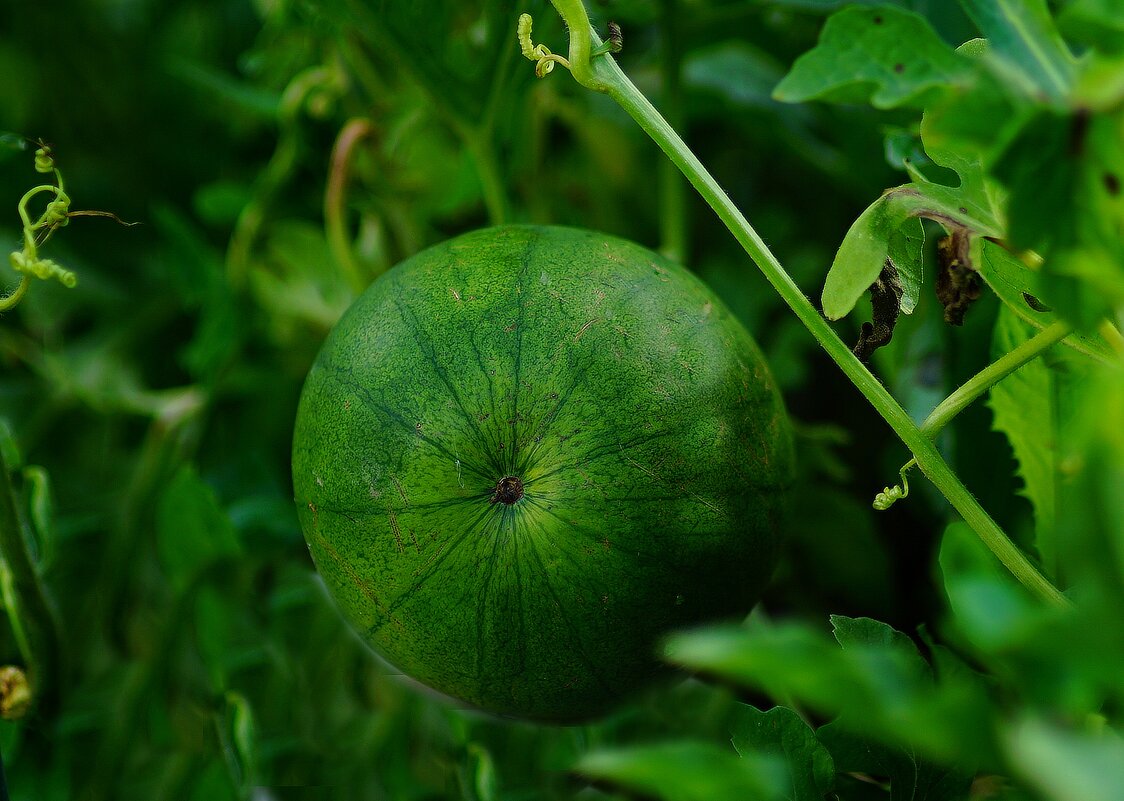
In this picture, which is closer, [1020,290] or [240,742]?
[1020,290]

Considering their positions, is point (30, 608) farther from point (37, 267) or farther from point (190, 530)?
point (37, 267)

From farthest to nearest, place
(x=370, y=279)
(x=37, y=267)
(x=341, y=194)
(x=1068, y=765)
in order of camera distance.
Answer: (x=370, y=279)
(x=341, y=194)
(x=37, y=267)
(x=1068, y=765)

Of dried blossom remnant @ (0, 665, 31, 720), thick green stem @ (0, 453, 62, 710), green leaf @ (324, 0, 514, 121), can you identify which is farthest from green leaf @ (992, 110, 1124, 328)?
dried blossom remnant @ (0, 665, 31, 720)

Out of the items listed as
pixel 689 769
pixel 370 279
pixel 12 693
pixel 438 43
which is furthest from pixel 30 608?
pixel 689 769

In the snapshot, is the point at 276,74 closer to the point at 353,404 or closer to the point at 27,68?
the point at 27,68

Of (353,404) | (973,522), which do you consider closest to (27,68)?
(353,404)

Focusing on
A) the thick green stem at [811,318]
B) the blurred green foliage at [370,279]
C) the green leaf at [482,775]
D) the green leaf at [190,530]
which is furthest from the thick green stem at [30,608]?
the thick green stem at [811,318]

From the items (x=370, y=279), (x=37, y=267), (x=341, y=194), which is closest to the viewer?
(x=37, y=267)
